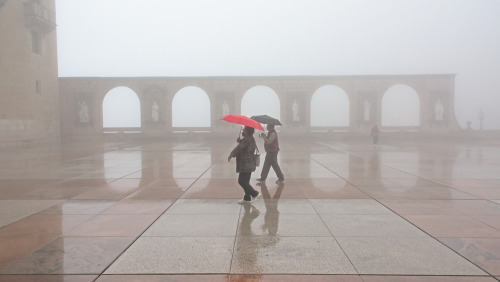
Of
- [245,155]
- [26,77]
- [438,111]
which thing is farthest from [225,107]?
[245,155]

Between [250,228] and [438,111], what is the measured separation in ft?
93.1

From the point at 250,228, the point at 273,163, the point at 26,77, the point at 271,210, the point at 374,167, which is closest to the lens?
the point at 250,228

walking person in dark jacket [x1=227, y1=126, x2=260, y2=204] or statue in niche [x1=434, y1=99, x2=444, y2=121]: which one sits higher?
statue in niche [x1=434, y1=99, x2=444, y2=121]

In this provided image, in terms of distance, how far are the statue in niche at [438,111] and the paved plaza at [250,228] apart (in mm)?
21218

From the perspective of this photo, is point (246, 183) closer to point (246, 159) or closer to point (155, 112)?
point (246, 159)

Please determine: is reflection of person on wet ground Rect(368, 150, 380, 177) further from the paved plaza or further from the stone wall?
the stone wall

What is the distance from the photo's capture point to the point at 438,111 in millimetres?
28516

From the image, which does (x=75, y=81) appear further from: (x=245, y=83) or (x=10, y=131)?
(x=245, y=83)

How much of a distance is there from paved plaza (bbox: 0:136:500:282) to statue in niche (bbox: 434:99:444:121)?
21218 millimetres

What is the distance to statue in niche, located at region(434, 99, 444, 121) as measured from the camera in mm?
28438

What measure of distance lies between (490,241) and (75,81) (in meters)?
31.0

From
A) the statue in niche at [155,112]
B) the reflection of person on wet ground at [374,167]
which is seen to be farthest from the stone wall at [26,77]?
the reflection of person on wet ground at [374,167]

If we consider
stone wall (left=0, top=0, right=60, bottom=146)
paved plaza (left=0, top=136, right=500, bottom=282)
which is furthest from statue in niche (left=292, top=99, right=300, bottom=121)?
paved plaza (left=0, top=136, right=500, bottom=282)

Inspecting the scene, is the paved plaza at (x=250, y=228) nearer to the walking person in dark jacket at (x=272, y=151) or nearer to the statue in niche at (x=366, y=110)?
the walking person in dark jacket at (x=272, y=151)
